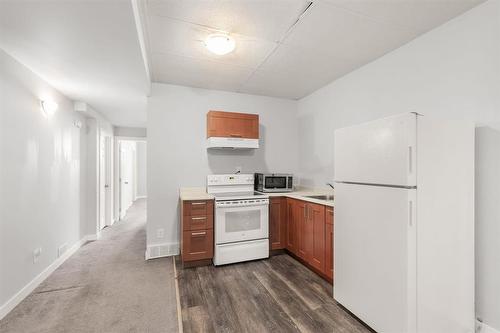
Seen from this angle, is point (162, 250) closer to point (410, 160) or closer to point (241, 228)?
point (241, 228)

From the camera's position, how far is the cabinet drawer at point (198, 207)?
112 inches

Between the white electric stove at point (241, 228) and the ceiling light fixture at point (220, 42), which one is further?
the white electric stove at point (241, 228)

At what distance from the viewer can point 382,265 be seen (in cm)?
167

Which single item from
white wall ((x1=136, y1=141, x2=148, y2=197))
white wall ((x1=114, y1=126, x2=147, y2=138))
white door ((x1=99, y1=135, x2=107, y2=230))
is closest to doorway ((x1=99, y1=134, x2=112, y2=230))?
white door ((x1=99, y1=135, x2=107, y2=230))

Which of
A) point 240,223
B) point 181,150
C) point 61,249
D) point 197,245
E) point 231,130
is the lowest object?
point 61,249

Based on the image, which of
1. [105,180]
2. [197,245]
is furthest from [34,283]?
[105,180]

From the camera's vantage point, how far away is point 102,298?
223 cm

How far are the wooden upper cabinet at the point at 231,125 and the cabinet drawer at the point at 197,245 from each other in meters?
1.38

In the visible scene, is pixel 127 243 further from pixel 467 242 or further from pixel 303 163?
pixel 467 242

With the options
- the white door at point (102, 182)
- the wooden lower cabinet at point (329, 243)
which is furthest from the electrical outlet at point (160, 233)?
the wooden lower cabinet at point (329, 243)

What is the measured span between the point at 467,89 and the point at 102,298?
12.4 feet

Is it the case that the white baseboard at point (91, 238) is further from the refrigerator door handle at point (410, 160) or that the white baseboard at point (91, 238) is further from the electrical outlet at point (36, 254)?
the refrigerator door handle at point (410, 160)

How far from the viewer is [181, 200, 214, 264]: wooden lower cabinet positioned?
284cm

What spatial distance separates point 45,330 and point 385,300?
2.63 metres
